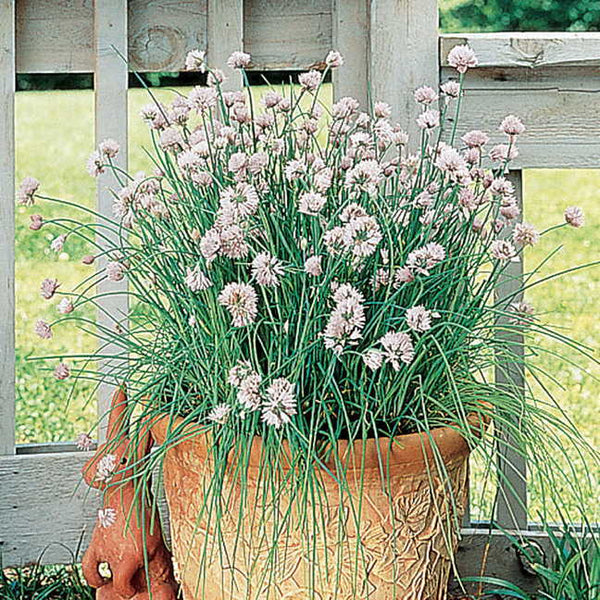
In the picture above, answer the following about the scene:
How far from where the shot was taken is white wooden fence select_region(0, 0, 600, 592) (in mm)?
1974

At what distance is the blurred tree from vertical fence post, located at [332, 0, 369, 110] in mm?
4765

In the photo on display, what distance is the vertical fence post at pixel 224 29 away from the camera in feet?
6.52

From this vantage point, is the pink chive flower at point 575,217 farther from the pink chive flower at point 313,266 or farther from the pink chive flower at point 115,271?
the pink chive flower at point 115,271

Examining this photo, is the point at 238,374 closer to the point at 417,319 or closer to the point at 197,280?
the point at 197,280

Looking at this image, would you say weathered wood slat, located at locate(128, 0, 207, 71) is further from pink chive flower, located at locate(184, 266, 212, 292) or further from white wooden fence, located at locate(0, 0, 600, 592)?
pink chive flower, located at locate(184, 266, 212, 292)

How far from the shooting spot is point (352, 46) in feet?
6.63

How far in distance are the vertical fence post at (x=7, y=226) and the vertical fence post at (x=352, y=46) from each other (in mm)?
603

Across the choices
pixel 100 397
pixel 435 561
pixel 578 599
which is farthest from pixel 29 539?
pixel 578 599

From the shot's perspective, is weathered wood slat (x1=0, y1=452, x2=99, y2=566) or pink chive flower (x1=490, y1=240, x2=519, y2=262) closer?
pink chive flower (x1=490, y1=240, x2=519, y2=262)

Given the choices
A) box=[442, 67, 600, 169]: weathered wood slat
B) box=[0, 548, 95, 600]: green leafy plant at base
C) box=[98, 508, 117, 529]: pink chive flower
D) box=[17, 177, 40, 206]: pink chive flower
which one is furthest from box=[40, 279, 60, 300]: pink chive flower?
box=[442, 67, 600, 169]: weathered wood slat

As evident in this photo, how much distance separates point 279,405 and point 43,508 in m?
0.88

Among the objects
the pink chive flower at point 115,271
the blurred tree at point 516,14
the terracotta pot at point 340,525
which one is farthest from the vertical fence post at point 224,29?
the blurred tree at point 516,14

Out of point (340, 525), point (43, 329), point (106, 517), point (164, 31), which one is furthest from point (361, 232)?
point (164, 31)

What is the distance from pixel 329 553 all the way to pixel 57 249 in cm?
56
